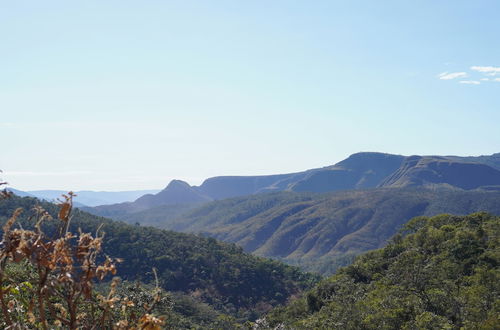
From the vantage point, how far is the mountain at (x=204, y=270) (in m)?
86.1

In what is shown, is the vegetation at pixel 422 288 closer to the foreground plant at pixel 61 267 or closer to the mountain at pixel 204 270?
the foreground plant at pixel 61 267

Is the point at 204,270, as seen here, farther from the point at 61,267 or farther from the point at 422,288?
the point at 61,267

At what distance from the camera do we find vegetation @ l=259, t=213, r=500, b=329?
28.8m

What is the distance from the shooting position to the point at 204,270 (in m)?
93.9

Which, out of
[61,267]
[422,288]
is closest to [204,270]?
[422,288]

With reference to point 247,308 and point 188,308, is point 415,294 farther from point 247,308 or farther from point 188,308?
point 247,308

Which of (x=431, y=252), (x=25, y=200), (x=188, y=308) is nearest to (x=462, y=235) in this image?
(x=431, y=252)

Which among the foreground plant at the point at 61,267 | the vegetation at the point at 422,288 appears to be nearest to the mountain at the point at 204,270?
the vegetation at the point at 422,288

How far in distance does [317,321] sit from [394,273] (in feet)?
47.2

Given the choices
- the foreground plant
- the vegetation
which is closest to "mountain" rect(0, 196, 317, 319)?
the vegetation

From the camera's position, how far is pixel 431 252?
168 feet

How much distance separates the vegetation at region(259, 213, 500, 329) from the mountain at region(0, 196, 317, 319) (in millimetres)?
28709

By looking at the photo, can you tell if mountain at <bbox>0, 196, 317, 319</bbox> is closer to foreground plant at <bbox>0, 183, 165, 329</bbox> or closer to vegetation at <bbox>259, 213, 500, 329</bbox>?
vegetation at <bbox>259, 213, 500, 329</bbox>

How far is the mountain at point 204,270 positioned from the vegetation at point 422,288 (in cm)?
2871
